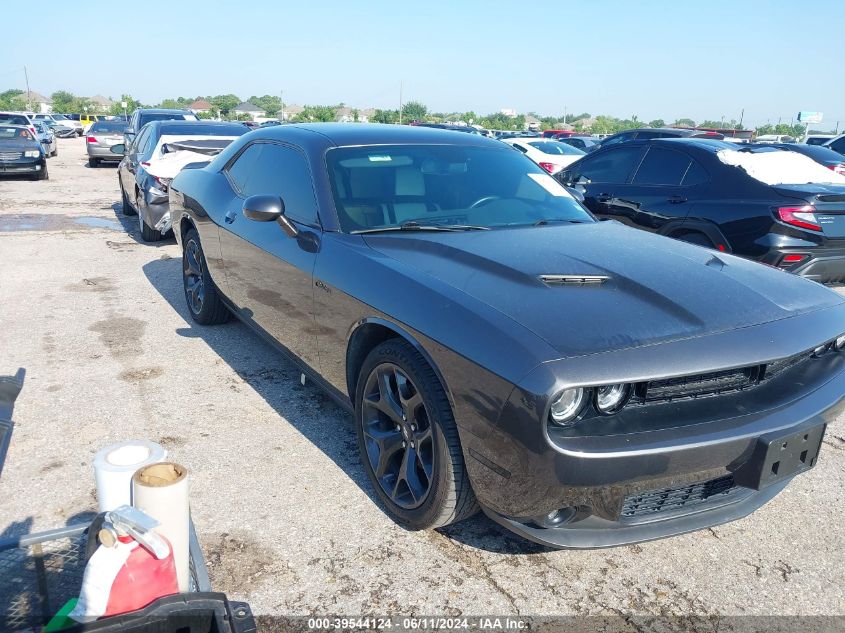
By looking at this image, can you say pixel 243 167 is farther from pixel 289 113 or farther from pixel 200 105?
pixel 200 105

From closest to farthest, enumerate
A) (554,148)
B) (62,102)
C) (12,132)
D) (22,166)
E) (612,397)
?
(612,397) → (22,166) → (554,148) → (12,132) → (62,102)

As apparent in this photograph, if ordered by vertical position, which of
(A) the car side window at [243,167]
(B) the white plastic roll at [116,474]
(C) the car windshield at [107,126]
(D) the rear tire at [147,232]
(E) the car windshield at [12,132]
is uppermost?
(A) the car side window at [243,167]

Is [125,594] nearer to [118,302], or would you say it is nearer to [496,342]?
[496,342]

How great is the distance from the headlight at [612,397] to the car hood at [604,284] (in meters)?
0.15

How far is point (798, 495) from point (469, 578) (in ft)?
5.63

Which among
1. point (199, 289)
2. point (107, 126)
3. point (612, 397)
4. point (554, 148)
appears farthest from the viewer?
point (107, 126)

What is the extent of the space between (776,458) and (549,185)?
7.27 ft

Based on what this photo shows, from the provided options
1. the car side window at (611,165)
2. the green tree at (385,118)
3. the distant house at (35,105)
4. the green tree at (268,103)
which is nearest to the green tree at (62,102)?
the distant house at (35,105)

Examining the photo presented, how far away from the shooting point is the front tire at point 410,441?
2.46m

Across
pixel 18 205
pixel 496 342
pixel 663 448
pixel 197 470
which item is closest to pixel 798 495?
pixel 663 448

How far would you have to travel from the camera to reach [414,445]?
8.75 ft

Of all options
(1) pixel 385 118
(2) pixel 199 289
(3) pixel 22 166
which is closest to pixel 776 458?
(2) pixel 199 289

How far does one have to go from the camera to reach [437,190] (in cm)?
357

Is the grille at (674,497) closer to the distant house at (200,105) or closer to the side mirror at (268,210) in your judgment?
the side mirror at (268,210)
